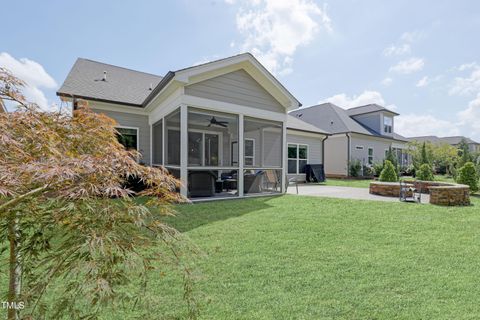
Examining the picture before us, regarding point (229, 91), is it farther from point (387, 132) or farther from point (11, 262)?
point (387, 132)

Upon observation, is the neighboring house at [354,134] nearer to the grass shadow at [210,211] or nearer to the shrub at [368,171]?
the shrub at [368,171]

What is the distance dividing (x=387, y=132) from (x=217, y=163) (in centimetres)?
1921

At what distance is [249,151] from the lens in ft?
48.6

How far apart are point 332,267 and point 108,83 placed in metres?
12.2

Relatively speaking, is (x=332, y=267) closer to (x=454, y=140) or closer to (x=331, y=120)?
(x=331, y=120)

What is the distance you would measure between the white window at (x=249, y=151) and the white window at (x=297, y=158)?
8.94 ft

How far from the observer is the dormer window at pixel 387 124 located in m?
23.9

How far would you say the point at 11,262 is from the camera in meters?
1.56

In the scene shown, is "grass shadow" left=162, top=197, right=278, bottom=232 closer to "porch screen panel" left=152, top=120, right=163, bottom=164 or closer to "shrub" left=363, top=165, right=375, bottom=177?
"porch screen panel" left=152, top=120, right=163, bottom=164

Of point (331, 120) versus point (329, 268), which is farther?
point (331, 120)

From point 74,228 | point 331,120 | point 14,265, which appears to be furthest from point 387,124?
point 14,265

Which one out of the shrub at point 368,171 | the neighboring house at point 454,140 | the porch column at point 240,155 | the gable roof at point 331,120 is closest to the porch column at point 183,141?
the porch column at point 240,155

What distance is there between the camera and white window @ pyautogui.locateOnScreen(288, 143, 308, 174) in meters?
16.1

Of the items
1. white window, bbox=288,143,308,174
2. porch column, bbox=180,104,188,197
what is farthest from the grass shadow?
white window, bbox=288,143,308,174
